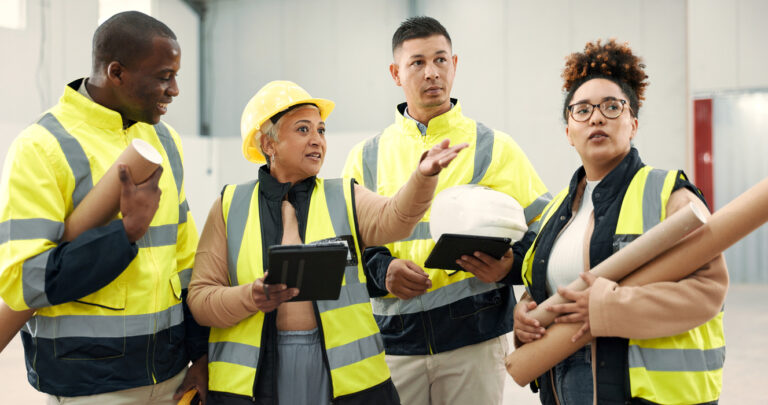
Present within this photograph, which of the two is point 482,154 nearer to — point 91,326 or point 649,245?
point 649,245

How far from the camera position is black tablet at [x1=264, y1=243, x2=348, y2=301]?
5.54ft

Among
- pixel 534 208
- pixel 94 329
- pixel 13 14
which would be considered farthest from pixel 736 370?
pixel 13 14

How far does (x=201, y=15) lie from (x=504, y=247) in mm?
10478

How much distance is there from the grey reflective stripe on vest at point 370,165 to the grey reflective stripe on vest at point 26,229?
132 cm

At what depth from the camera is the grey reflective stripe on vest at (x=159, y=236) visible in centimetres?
200

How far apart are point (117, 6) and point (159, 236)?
790 centimetres

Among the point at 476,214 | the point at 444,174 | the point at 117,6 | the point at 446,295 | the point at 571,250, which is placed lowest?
the point at 446,295

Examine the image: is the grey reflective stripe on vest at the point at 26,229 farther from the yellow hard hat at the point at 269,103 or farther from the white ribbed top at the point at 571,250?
the white ribbed top at the point at 571,250

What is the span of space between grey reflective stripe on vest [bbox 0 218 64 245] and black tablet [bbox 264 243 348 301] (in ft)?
2.07

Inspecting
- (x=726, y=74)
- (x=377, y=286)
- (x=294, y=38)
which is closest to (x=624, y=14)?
(x=726, y=74)

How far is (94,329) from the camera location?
6.18ft

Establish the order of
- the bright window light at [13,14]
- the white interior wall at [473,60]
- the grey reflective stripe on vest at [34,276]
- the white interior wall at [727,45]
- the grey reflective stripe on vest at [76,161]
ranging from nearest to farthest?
1. the grey reflective stripe on vest at [34,276]
2. the grey reflective stripe on vest at [76,161]
3. the bright window light at [13,14]
4. the white interior wall at [473,60]
5. the white interior wall at [727,45]

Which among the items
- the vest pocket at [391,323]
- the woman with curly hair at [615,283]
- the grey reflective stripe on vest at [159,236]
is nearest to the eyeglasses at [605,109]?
the woman with curly hair at [615,283]

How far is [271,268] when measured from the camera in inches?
68.2
